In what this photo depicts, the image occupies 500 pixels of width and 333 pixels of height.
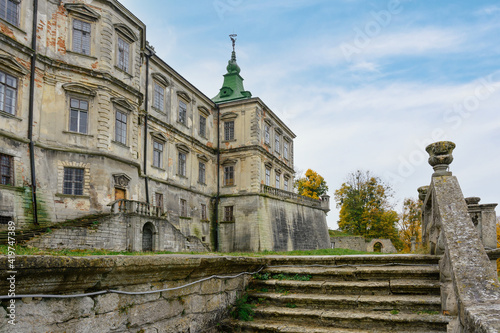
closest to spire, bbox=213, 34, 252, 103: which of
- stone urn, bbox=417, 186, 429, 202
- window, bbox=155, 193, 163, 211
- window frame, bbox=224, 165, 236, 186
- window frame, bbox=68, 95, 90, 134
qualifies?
window frame, bbox=224, 165, 236, 186

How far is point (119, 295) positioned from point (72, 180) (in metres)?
15.9

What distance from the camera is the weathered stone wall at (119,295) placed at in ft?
9.57

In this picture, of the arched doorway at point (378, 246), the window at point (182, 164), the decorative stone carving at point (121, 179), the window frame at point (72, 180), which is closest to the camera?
the window frame at point (72, 180)

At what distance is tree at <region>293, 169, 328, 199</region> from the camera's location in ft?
178

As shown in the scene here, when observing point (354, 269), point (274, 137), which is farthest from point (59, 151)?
point (274, 137)

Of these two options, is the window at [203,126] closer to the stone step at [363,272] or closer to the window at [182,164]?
the window at [182,164]

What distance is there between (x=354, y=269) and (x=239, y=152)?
90.4 feet

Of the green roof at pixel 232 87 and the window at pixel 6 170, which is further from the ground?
the green roof at pixel 232 87

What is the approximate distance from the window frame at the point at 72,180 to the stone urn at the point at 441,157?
15998mm

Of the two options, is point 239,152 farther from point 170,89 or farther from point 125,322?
point 125,322

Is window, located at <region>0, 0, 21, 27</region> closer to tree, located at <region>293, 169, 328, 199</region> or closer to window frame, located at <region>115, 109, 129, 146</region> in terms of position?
window frame, located at <region>115, 109, 129, 146</region>

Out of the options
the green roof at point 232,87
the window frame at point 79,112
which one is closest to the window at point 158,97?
the window frame at point 79,112

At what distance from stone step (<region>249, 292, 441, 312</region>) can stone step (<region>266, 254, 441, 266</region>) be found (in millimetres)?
981

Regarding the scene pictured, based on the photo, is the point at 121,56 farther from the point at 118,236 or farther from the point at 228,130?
the point at 228,130
